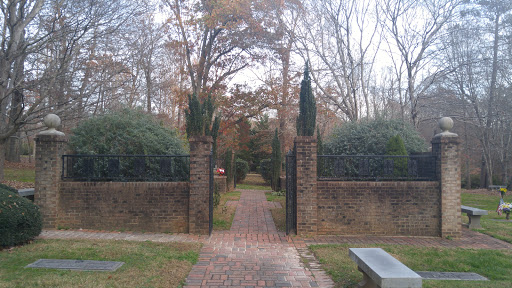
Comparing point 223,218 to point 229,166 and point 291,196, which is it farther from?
point 229,166

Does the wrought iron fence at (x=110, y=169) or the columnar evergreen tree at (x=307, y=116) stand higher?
the columnar evergreen tree at (x=307, y=116)

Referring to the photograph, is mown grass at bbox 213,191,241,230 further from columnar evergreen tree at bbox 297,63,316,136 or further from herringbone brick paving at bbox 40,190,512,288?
columnar evergreen tree at bbox 297,63,316,136

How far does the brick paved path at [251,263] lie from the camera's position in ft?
16.9

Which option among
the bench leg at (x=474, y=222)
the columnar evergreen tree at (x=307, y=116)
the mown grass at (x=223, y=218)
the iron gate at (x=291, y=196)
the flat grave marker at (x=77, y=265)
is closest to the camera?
the flat grave marker at (x=77, y=265)

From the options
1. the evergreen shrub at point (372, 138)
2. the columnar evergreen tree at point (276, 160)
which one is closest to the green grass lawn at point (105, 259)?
the evergreen shrub at point (372, 138)

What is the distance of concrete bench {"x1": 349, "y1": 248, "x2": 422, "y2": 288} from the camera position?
3986mm

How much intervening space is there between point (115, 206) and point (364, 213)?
5.71 meters

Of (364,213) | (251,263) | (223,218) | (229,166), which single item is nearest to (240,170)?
(229,166)

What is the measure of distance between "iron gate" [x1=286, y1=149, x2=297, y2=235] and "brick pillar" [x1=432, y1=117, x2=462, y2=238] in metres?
3.33

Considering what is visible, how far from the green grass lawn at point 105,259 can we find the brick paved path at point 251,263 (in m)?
0.30

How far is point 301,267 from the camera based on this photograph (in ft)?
19.4

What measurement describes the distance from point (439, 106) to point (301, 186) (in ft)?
44.8

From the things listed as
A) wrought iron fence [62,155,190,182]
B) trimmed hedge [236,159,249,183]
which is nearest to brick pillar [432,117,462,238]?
wrought iron fence [62,155,190,182]

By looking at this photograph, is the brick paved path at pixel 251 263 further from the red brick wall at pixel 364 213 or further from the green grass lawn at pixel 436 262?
the red brick wall at pixel 364 213
